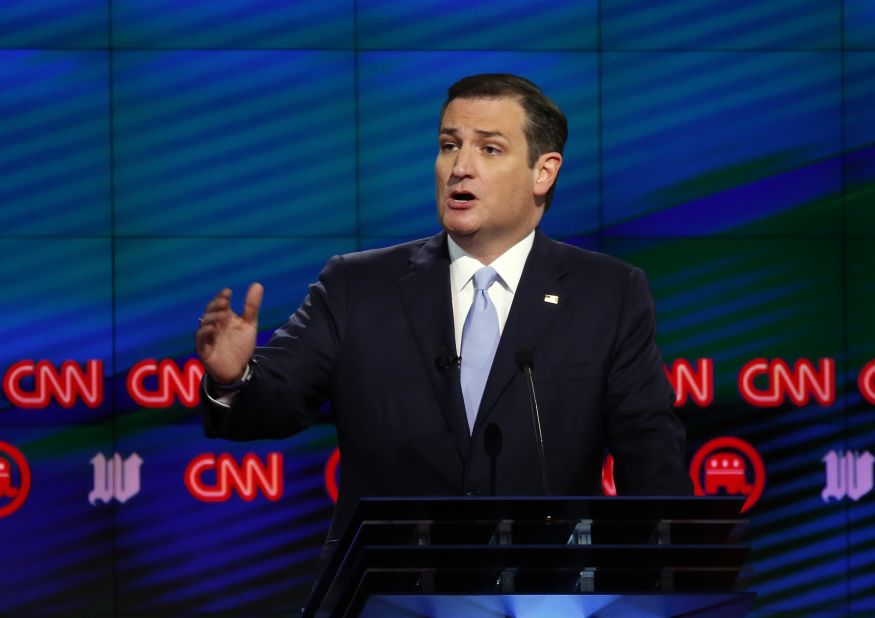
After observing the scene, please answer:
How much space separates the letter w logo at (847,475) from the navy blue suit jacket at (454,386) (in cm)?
392

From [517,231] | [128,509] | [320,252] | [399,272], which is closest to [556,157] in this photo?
[517,231]

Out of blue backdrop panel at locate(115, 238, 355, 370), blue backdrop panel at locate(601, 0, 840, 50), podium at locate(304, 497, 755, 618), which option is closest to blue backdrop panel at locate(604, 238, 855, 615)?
blue backdrop panel at locate(601, 0, 840, 50)

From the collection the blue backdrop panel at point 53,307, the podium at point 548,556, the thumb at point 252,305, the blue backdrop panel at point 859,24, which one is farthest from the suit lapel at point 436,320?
the blue backdrop panel at point 859,24

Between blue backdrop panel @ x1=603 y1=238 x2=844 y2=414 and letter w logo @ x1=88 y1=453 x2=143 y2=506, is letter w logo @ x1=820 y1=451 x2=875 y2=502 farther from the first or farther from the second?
letter w logo @ x1=88 y1=453 x2=143 y2=506

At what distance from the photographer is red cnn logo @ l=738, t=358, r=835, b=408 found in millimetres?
5977

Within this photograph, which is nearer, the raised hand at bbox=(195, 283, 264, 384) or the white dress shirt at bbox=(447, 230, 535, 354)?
the raised hand at bbox=(195, 283, 264, 384)

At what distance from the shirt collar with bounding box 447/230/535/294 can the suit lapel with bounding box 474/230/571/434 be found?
0.08 ft

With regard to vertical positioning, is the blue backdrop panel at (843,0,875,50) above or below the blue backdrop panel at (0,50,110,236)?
above

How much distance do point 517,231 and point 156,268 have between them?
12.3 ft

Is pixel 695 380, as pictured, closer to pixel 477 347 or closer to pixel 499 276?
pixel 499 276

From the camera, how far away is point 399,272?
2.44m

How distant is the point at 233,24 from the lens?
5977mm

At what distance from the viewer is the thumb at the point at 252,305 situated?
1983 millimetres

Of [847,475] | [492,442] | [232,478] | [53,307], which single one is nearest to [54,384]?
[53,307]
